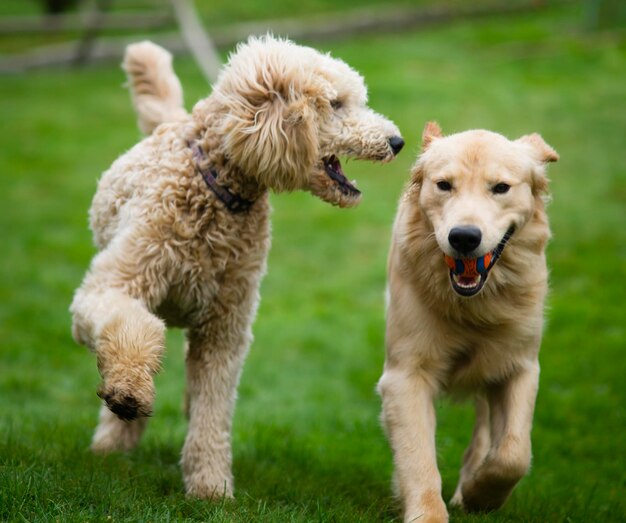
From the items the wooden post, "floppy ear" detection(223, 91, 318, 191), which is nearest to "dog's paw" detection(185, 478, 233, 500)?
"floppy ear" detection(223, 91, 318, 191)

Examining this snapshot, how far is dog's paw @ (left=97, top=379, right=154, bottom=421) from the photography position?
13.3 ft

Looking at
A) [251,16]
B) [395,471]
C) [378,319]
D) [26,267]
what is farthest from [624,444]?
[251,16]

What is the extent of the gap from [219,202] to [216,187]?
0.25ft

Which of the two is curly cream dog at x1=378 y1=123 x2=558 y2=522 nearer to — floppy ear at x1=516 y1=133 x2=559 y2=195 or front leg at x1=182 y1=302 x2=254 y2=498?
floppy ear at x1=516 y1=133 x2=559 y2=195

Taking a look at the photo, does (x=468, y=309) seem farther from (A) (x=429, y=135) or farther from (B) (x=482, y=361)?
(A) (x=429, y=135)

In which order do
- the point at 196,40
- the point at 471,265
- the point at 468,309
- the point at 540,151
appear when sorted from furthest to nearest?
the point at 196,40
the point at 540,151
the point at 468,309
the point at 471,265

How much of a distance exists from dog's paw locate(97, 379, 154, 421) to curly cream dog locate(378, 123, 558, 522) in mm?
1224

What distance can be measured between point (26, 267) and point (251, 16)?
14.6 meters

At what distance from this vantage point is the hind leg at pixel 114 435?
5.61m

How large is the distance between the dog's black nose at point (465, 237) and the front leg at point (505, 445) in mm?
938

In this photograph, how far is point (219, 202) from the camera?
493 centimetres

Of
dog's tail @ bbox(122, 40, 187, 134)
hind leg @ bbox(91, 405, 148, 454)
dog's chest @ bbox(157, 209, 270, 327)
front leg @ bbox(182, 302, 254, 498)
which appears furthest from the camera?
dog's tail @ bbox(122, 40, 187, 134)

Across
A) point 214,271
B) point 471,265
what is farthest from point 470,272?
point 214,271

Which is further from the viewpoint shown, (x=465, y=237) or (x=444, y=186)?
(x=444, y=186)
